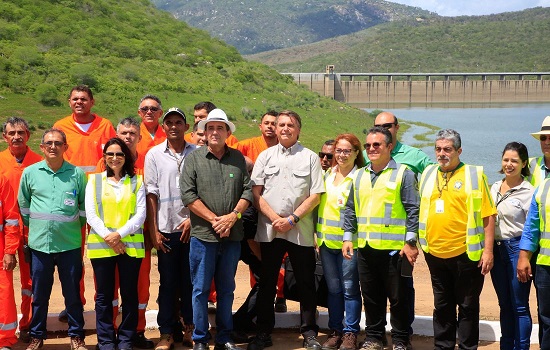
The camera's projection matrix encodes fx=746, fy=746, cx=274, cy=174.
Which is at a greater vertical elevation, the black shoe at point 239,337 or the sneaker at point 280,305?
the sneaker at point 280,305

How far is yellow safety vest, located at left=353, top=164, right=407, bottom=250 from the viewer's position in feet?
20.5

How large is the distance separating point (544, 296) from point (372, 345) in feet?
4.96

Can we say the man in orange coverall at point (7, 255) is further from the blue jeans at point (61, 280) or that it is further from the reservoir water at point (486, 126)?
the reservoir water at point (486, 126)

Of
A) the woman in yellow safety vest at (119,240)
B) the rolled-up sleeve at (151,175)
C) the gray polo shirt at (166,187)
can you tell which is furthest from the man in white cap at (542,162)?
the woman in yellow safety vest at (119,240)

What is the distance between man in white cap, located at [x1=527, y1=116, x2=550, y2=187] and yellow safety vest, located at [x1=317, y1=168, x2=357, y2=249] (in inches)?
60.9

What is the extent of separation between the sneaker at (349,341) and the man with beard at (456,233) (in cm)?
78

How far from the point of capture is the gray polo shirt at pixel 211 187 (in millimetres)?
6281

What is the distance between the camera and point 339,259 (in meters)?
6.68

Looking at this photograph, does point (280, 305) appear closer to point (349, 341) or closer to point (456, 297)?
point (349, 341)

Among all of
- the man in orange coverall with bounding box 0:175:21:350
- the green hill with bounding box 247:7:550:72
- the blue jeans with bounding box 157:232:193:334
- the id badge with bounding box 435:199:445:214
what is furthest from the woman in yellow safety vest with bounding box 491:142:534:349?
the green hill with bounding box 247:7:550:72

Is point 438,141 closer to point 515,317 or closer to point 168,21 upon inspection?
point 515,317

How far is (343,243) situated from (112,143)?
85.5 inches

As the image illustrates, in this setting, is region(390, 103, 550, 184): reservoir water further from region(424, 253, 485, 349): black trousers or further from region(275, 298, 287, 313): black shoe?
region(424, 253, 485, 349): black trousers

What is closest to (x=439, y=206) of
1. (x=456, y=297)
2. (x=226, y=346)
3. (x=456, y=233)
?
(x=456, y=233)
